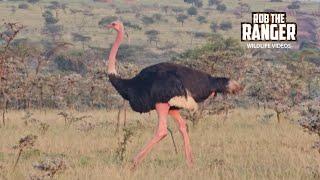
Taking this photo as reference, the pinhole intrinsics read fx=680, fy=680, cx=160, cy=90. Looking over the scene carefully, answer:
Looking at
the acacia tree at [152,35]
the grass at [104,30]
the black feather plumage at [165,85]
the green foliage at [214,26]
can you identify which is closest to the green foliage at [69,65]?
the grass at [104,30]

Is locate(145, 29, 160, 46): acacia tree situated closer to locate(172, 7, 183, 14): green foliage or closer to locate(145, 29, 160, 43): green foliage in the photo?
locate(145, 29, 160, 43): green foliage

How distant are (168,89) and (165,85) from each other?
0.19ft

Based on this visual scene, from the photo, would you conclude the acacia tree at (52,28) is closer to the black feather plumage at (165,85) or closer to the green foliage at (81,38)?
the green foliage at (81,38)

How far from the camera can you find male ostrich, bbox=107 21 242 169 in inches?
316

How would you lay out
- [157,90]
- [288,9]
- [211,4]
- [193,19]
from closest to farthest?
1. [157,90]
2. [193,19]
3. [288,9]
4. [211,4]

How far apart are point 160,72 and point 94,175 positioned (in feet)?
6.03

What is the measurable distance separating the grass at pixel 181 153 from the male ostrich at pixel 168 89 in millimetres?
570

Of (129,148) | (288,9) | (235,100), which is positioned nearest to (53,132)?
(129,148)

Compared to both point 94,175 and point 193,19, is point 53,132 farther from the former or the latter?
point 193,19

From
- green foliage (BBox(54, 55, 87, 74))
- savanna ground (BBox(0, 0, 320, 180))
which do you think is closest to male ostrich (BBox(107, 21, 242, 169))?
savanna ground (BBox(0, 0, 320, 180))

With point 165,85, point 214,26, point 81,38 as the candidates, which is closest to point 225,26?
point 214,26

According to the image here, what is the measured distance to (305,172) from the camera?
702cm

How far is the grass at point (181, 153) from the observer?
22.9ft

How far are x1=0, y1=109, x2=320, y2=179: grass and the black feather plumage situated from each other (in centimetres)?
76
